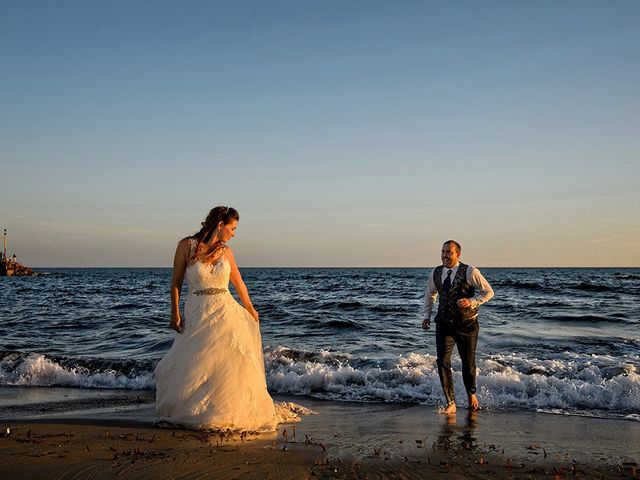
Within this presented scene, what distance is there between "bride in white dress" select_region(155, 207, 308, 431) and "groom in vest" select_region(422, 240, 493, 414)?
2.63 metres

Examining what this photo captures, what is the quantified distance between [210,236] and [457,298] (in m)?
3.28

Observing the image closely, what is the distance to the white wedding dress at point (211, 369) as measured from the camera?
6.03 m

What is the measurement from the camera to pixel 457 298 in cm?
738

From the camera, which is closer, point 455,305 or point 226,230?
point 226,230

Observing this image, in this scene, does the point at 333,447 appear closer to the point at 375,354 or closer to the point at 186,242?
the point at 186,242

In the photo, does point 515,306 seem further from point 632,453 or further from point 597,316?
point 632,453

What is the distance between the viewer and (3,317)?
816 inches

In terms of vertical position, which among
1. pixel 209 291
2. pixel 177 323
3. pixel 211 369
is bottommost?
pixel 211 369

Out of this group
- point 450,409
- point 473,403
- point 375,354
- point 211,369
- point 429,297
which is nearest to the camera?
point 211,369

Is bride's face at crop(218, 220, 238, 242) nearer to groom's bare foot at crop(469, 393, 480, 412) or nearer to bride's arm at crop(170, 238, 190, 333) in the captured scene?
bride's arm at crop(170, 238, 190, 333)

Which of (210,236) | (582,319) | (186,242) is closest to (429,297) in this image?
(210,236)

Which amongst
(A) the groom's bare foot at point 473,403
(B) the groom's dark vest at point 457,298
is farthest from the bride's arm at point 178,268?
(A) the groom's bare foot at point 473,403

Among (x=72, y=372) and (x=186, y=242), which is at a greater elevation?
(x=186, y=242)

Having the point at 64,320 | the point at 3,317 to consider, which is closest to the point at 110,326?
the point at 64,320
